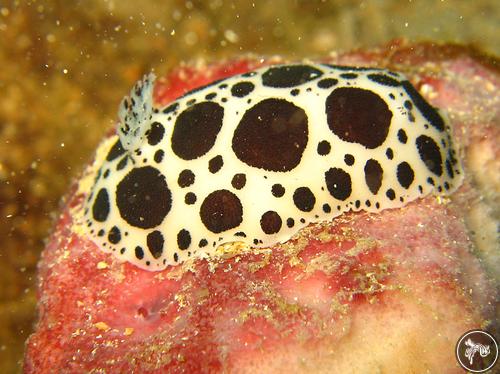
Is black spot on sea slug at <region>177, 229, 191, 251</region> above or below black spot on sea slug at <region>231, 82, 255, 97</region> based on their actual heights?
below

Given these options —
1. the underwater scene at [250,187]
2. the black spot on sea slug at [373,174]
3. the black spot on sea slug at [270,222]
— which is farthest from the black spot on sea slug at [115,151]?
the black spot on sea slug at [373,174]

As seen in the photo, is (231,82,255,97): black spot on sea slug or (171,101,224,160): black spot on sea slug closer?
(171,101,224,160): black spot on sea slug

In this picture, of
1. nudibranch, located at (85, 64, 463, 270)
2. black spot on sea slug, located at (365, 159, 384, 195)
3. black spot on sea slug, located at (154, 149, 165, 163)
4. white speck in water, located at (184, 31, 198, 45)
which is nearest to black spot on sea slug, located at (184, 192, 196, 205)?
nudibranch, located at (85, 64, 463, 270)

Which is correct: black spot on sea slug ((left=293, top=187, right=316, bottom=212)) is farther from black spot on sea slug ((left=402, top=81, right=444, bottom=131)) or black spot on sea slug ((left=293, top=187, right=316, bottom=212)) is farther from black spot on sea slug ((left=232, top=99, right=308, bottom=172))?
black spot on sea slug ((left=402, top=81, right=444, bottom=131))

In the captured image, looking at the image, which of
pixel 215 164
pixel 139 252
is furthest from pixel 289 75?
pixel 139 252

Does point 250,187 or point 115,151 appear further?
point 115,151

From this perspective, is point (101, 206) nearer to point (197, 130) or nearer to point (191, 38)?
point (197, 130)
